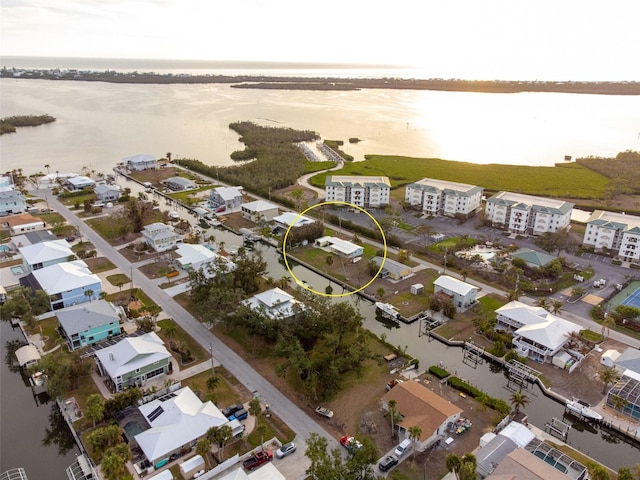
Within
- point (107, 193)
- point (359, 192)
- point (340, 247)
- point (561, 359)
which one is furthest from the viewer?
point (107, 193)

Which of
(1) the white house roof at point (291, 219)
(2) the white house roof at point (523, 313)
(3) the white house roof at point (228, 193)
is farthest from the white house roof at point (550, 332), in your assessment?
(3) the white house roof at point (228, 193)

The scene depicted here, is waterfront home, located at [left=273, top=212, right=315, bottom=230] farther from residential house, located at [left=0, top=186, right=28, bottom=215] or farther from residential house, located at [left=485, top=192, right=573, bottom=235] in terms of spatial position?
residential house, located at [left=0, top=186, right=28, bottom=215]

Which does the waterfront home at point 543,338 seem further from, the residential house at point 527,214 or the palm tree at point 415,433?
the residential house at point 527,214

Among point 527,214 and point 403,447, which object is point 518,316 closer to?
point 403,447

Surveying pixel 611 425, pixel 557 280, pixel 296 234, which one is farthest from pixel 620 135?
pixel 611 425

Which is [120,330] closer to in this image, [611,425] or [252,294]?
[252,294]

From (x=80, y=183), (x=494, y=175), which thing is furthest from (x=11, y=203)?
(x=494, y=175)
